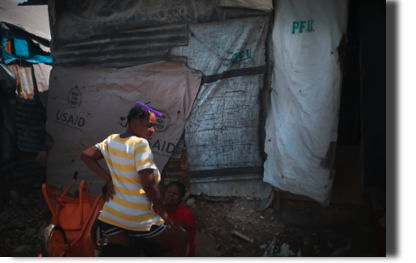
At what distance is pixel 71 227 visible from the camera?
3219 millimetres

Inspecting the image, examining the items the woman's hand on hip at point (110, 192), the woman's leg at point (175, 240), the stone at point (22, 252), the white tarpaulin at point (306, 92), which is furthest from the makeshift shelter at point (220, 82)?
the woman's hand on hip at point (110, 192)

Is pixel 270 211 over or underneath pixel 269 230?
over

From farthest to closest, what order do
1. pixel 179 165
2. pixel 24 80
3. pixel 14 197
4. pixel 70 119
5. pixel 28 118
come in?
pixel 24 80 < pixel 28 118 < pixel 14 197 < pixel 70 119 < pixel 179 165

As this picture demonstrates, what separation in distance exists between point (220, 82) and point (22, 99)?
3476 mm

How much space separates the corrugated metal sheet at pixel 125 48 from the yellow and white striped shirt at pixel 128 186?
2.29 meters

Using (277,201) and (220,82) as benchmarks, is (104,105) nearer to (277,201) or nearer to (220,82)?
(220,82)

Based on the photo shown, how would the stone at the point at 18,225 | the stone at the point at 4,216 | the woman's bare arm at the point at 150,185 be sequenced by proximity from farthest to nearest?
the stone at the point at 4,216 < the stone at the point at 18,225 < the woman's bare arm at the point at 150,185

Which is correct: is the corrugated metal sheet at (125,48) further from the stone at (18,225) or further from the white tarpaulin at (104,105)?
the stone at (18,225)

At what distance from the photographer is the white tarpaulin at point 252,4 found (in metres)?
3.67

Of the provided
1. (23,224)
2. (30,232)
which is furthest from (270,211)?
(23,224)

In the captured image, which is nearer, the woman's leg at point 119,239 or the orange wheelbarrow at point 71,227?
the woman's leg at point 119,239

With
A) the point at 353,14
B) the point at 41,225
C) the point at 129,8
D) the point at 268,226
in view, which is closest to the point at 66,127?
the point at 41,225

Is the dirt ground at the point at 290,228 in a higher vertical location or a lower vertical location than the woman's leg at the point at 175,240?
lower

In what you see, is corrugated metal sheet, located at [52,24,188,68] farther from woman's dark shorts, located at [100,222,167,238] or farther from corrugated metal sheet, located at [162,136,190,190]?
woman's dark shorts, located at [100,222,167,238]
